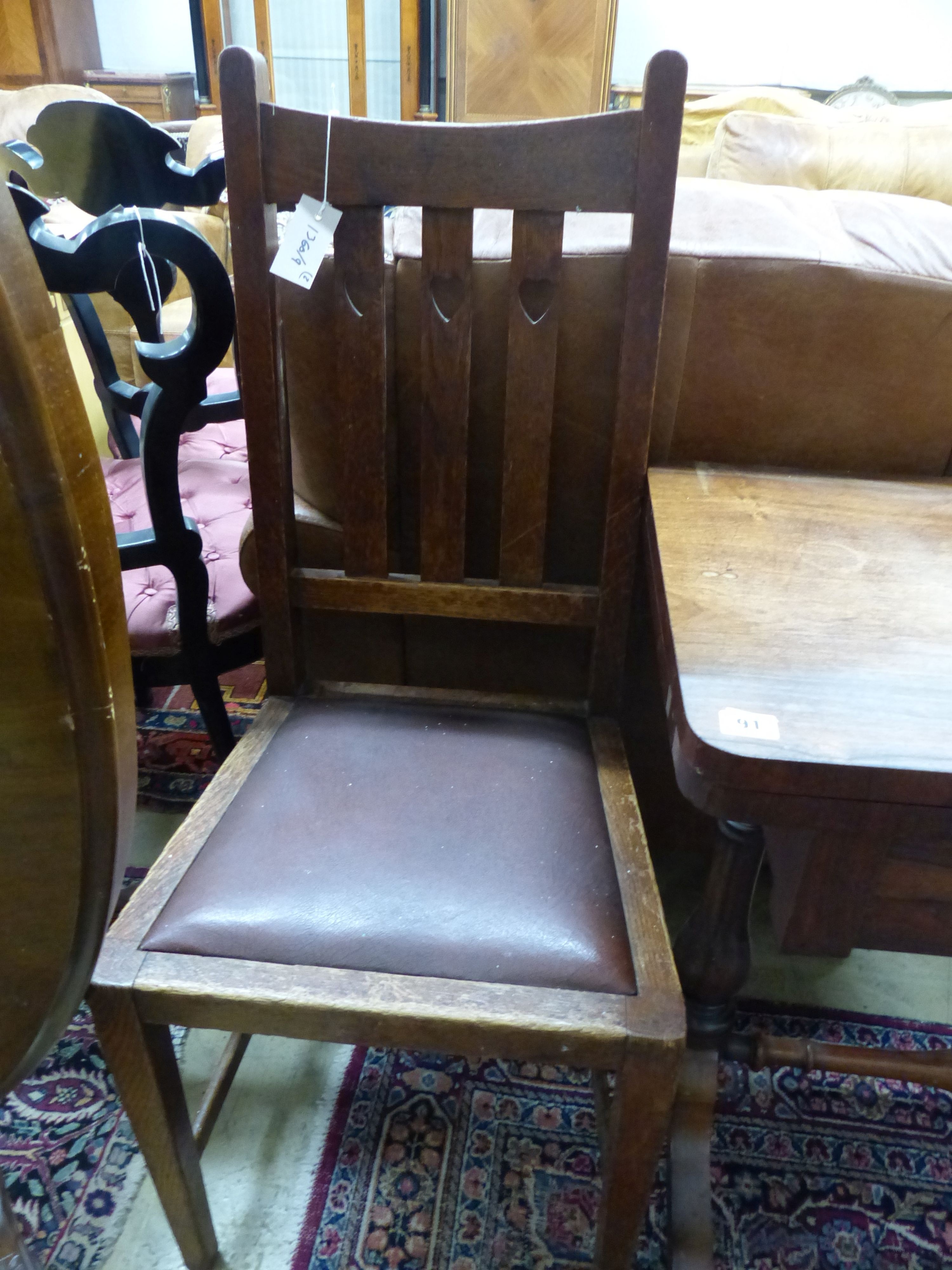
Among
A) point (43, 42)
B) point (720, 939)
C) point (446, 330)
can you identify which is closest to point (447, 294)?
point (446, 330)

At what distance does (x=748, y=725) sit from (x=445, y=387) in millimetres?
531

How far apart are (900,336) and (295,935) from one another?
2.68 ft

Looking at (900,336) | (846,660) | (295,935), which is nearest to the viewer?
(846,660)

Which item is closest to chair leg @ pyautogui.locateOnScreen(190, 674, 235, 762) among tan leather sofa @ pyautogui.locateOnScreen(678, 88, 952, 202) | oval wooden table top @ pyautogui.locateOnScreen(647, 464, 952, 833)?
oval wooden table top @ pyautogui.locateOnScreen(647, 464, 952, 833)

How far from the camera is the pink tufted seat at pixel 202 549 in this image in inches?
48.2

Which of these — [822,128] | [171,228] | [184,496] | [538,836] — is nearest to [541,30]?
[822,128]

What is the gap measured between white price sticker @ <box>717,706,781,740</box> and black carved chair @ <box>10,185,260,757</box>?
70 centimetres

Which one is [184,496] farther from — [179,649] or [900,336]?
[900,336]

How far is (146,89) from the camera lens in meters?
4.36

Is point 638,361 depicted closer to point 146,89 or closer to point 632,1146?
point 632,1146

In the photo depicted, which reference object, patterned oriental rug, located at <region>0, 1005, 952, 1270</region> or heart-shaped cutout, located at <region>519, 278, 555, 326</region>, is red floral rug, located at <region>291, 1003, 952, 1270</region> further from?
heart-shaped cutout, located at <region>519, 278, 555, 326</region>

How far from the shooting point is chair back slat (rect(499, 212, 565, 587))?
83cm

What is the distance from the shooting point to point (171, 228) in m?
0.94

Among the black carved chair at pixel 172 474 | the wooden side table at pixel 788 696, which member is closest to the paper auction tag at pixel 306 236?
the black carved chair at pixel 172 474
